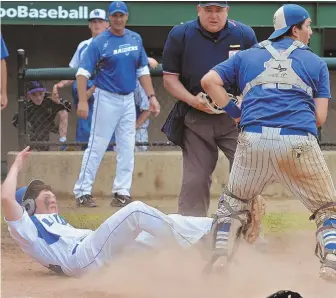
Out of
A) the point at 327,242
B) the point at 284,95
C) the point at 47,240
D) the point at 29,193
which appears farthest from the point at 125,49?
the point at 327,242

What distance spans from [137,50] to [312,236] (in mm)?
2856

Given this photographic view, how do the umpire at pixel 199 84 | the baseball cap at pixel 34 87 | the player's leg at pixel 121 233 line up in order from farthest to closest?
the baseball cap at pixel 34 87 < the umpire at pixel 199 84 < the player's leg at pixel 121 233

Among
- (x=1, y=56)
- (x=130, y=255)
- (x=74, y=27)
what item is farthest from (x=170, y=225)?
(x=74, y=27)

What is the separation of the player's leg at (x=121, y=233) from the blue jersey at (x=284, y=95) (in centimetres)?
88

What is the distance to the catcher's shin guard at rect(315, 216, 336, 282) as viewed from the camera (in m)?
4.95

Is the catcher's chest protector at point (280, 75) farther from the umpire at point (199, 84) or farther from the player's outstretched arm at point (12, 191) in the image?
the player's outstretched arm at point (12, 191)

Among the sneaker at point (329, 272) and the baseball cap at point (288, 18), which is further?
the baseball cap at point (288, 18)

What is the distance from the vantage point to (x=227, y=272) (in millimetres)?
5438

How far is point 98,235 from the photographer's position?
18.5 ft

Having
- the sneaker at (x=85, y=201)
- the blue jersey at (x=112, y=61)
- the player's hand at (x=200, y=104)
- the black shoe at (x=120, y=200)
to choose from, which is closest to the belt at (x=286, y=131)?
the player's hand at (x=200, y=104)

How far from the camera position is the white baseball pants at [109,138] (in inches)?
355

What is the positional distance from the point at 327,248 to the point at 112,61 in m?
4.45

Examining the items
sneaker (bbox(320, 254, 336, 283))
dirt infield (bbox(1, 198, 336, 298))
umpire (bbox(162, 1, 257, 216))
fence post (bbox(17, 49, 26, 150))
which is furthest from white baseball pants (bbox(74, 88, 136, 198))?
sneaker (bbox(320, 254, 336, 283))

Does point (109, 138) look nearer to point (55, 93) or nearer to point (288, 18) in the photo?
point (55, 93)
